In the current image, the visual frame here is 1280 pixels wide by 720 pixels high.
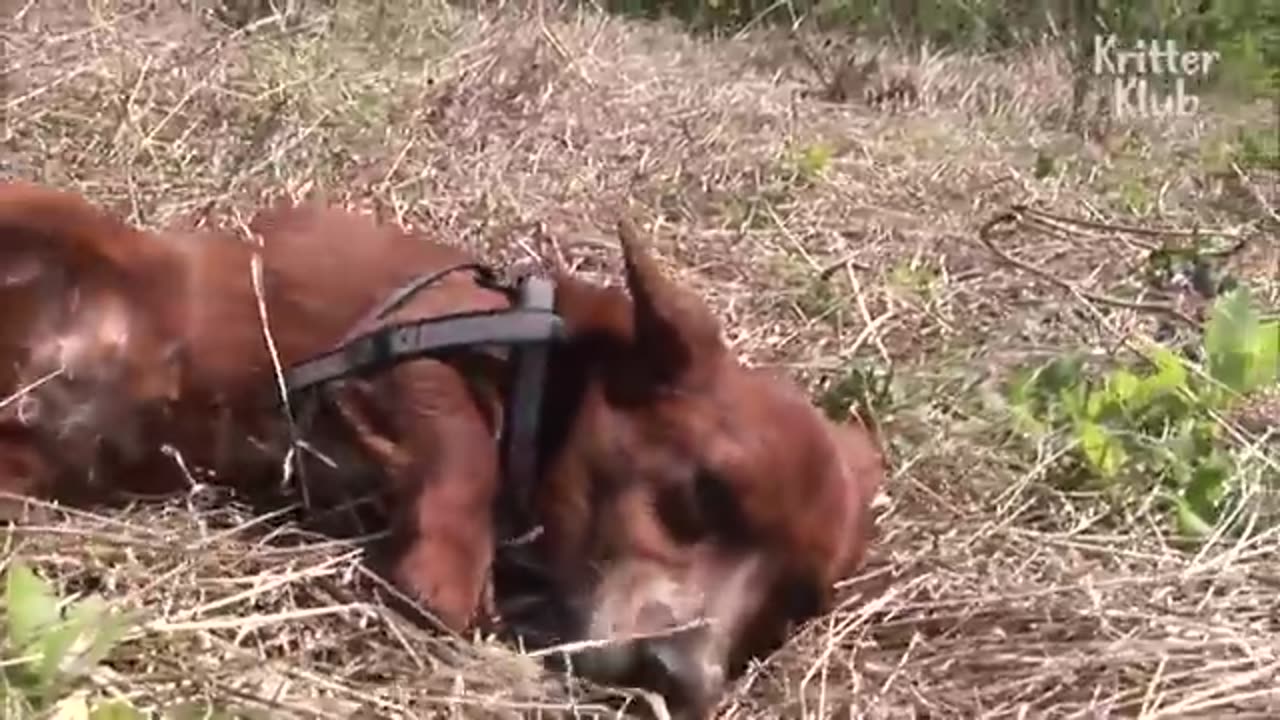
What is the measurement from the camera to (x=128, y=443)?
10.2 ft

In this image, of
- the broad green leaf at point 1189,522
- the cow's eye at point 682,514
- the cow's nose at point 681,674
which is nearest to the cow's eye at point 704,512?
the cow's eye at point 682,514

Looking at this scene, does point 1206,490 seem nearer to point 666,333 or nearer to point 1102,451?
point 1102,451

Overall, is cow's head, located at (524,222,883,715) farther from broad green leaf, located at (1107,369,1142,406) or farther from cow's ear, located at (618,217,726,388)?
broad green leaf, located at (1107,369,1142,406)

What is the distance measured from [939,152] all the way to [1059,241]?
122 centimetres

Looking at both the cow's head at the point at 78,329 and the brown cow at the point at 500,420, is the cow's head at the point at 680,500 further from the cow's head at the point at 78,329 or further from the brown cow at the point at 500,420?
the cow's head at the point at 78,329

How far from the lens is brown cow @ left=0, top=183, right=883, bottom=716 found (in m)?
2.86

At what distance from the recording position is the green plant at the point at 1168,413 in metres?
3.48

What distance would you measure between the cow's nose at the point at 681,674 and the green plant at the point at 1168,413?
3.41 feet

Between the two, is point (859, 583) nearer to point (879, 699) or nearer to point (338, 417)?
point (879, 699)

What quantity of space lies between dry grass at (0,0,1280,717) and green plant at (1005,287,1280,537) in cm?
10

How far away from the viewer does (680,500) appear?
9.45 ft

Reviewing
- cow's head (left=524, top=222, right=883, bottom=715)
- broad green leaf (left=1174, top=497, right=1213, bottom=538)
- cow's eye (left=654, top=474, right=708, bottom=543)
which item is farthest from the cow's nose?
broad green leaf (left=1174, top=497, right=1213, bottom=538)

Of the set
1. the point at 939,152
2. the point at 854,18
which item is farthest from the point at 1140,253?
the point at 854,18

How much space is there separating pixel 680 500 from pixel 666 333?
265 millimetres
